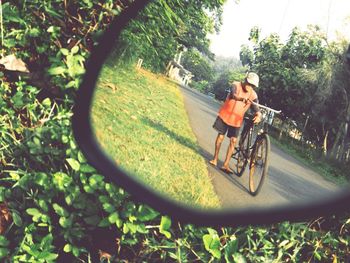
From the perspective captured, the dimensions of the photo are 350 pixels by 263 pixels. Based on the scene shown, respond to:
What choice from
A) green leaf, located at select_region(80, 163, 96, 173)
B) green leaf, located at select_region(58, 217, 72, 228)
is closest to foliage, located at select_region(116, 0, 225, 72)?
green leaf, located at select_region(80, 163, 96, 173)

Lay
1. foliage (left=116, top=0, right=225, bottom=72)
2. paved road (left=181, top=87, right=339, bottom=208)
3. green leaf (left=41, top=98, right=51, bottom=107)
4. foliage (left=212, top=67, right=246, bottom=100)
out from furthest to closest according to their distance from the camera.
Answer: green leaf (left=41, top=98, right=51, bottom=107)
foliage (left=116, top=0, right=225, bottom=72)
foliage (left=212, top=67, right=246, bottom=100)
paved road (left=181, top=87, right=339, bottom=208)

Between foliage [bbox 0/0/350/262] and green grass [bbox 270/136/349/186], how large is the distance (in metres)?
1.03

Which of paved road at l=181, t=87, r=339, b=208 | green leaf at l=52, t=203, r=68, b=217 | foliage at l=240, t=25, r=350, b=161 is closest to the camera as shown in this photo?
foliage at l=240, t=25, r=350, b=161

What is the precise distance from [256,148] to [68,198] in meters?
1.67

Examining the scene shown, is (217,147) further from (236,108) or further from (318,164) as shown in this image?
(318,164)

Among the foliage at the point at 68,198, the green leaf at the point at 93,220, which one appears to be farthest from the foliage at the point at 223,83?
the green leaf at the point at 93,220

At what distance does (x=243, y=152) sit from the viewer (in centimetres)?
118

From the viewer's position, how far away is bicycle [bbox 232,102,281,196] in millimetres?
975

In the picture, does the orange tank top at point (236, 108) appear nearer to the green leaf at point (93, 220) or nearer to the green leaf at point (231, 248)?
the green leaf at point (231, 248)

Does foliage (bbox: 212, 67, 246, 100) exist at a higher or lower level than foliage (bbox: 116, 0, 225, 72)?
lower

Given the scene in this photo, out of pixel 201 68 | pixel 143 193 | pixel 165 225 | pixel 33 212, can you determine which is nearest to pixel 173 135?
pixel 201 68

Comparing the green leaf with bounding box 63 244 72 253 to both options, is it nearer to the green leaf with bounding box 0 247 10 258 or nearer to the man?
the green leaf with bounding box 0 247 10 258

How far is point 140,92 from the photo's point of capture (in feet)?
5.50

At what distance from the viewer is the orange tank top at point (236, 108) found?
1.02m
